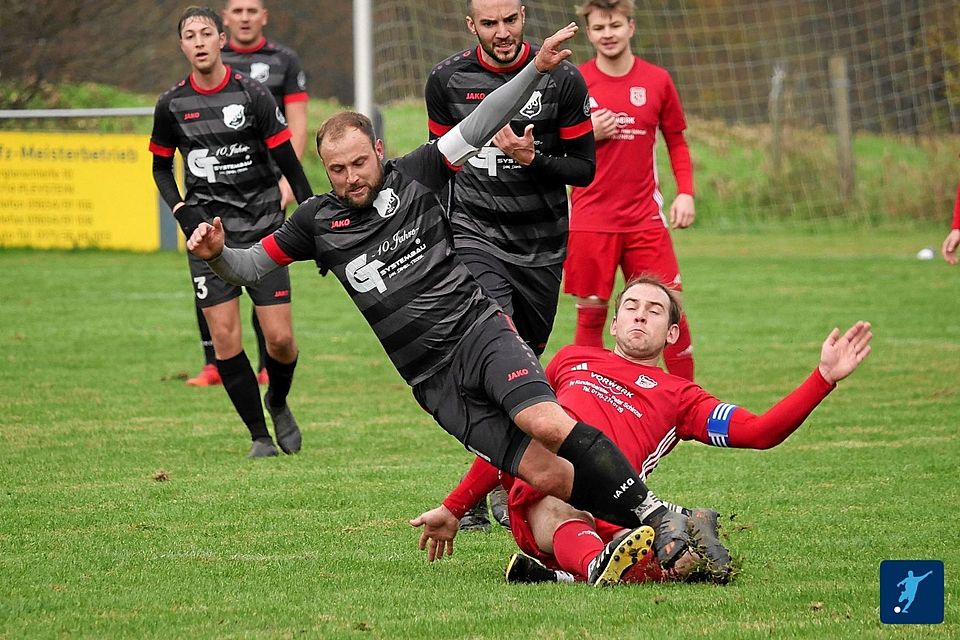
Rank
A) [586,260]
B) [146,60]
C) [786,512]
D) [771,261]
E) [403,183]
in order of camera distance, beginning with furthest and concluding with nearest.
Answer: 1. [146,60]
2. [771,261]
3. [586,260]
4. [786,512]
5. [403,183]

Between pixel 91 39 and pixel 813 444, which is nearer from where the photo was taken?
pixel 813 444

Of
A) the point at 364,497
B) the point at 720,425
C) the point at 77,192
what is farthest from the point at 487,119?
the point at 77,192

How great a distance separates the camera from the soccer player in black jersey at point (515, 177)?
619 cm

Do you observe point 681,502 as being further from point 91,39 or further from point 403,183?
point 91,39

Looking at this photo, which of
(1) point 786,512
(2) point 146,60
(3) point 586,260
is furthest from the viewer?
(2) point 146,60

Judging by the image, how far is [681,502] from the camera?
630 cm

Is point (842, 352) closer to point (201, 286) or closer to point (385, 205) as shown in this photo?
point (385, 205)

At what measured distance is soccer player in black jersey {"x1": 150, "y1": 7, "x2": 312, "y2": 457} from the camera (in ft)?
25.2

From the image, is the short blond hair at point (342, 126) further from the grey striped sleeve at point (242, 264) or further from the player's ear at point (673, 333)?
the player's ear at point (673, 333)

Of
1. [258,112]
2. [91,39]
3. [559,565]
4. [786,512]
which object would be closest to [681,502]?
[786,512]

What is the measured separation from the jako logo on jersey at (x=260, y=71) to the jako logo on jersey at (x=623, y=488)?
6002 millimetres

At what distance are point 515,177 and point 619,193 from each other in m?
1.87

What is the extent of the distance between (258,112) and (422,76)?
335 inches

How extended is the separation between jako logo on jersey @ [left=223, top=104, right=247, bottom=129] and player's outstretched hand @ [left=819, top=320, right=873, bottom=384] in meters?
4.10
